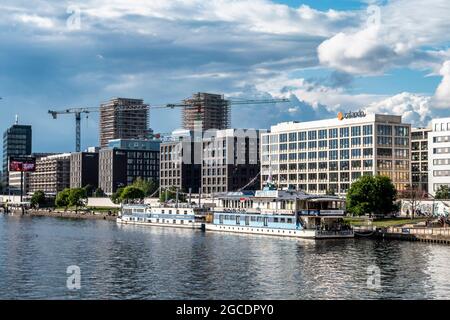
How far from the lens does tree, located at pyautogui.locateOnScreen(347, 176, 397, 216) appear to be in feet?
512

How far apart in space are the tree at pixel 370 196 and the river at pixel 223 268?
87.6ft

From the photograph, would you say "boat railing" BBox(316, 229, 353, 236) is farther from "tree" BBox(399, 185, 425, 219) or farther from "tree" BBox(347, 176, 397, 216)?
"tree" BBox(399, 185, 425, 219)

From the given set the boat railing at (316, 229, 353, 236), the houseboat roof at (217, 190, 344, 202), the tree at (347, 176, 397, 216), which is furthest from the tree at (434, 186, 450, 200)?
the boat railing at (316, 229, 353, 236)

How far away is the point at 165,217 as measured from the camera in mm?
185375

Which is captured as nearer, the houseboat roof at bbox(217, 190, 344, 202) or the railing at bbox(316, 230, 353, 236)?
the railing at bbox(316, 230, 353, 236)

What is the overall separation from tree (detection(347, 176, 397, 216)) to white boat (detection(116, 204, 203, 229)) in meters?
36.4

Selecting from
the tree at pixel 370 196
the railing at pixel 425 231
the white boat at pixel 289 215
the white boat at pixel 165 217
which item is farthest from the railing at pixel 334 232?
the white boat at pixel 165 217

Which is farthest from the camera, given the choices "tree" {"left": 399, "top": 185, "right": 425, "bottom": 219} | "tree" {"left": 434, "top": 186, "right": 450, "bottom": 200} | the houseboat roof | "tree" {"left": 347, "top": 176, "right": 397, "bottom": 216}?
"tree" {"left": 434, "top": 186, "right": 450, "bottom": 200}

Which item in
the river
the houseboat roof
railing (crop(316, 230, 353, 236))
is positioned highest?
the houseboat roof

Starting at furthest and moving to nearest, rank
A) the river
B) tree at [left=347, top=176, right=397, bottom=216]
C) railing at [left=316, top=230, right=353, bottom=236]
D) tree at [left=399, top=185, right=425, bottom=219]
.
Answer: tree at [left=399, top=185, right=425, bottom=219], tree at [left=347, top=176, right=397, bottom=216], railing at [left=316, top=230, right=353, bottom=236], the river

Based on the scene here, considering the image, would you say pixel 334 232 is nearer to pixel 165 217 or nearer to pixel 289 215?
pixel 289 215

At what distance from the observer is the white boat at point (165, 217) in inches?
6895
